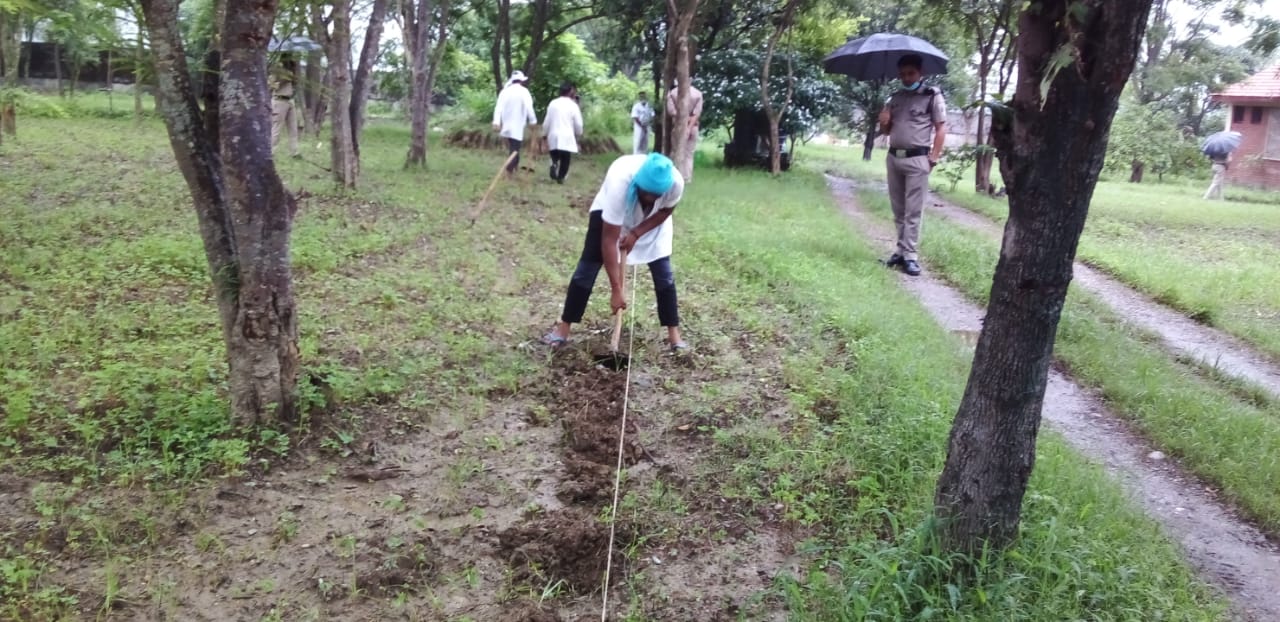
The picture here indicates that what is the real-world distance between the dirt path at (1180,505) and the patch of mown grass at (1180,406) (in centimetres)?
9

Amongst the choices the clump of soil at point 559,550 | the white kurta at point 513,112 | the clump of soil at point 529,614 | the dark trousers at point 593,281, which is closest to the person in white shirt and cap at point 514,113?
the white kurta at point 513,112

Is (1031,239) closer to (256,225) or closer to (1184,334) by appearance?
(256,225)

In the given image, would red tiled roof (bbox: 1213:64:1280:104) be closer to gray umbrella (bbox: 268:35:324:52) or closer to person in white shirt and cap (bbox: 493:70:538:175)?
person in white shirt and cap (bbox: 493:70:538:175)

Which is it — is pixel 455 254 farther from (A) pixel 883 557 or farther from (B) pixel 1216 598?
(B) pixel 1216 598

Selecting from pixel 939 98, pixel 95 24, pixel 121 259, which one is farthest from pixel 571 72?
pixel 95 24

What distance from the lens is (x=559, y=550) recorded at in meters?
3.44

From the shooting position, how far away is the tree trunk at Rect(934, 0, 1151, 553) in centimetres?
250

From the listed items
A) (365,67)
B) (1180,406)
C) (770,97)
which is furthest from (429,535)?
(770,97)

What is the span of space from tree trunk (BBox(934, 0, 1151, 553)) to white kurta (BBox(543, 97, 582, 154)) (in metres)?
10.3

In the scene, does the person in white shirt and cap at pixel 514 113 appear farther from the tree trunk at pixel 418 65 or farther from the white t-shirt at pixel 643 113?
the white t-shirt at pixel 643 113

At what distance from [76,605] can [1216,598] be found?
12.7 ft

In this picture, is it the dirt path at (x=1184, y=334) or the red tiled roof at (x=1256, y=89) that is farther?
the red tiled roof at (x=1256, y=89)

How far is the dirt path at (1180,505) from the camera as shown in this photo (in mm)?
3439

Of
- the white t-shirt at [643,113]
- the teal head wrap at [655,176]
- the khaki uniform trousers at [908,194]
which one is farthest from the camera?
the white t-shirt at [643,113]
